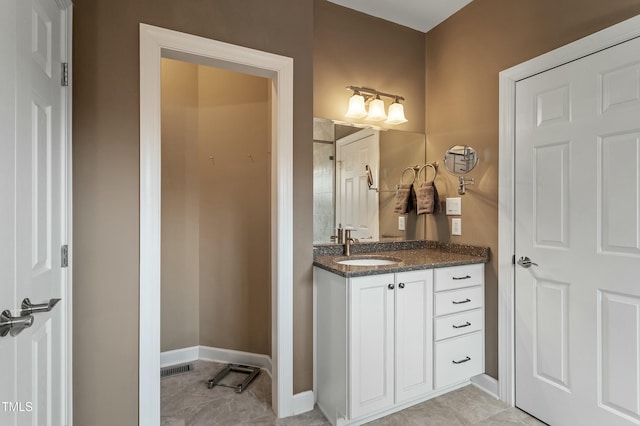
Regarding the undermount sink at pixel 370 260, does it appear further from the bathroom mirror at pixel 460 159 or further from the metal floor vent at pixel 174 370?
the metal floor vent at pixel 174 370

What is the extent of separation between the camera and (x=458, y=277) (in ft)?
6.66

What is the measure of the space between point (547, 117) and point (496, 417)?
1.81 meters

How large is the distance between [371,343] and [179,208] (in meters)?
1.88

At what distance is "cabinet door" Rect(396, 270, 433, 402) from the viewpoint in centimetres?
182

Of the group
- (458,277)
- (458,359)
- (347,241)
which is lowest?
(458,359)

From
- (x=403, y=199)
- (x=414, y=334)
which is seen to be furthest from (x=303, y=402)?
(x=403, y=199)

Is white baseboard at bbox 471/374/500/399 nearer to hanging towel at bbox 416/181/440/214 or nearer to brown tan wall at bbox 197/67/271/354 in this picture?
hanging towel at bbox 416/181/440/214

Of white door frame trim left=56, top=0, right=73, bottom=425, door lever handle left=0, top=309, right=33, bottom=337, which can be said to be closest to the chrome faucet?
white door frame trim left=56, top=0, right=73, bottom=425

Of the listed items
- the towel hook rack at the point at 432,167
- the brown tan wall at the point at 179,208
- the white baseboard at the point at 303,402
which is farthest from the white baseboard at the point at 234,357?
the towel hook rack at the point at 432,167

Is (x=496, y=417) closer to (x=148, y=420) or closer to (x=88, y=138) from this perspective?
(x=148, y=420)

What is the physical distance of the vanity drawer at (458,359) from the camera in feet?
6.43

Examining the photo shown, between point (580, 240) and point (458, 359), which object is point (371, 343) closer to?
point (458, 359)

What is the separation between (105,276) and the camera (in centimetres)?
149

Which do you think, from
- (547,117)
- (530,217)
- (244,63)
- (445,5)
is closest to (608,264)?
(530,217)
